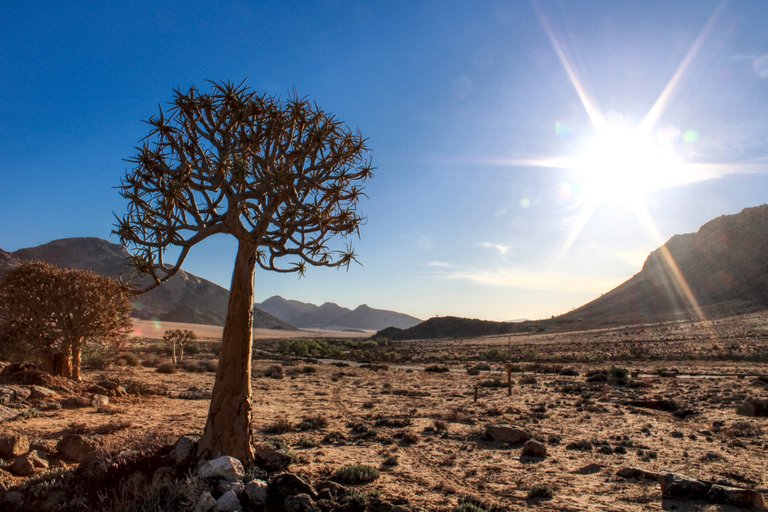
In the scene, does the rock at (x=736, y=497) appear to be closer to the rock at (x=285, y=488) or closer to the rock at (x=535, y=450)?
the rock at (x=535, y=450)

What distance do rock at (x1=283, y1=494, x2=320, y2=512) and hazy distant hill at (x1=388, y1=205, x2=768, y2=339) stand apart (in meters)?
88.5

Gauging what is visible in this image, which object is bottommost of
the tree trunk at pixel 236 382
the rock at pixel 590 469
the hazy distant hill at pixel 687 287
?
the rock at pixel 590 469

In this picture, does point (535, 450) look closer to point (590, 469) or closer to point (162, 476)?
point (590, 469)

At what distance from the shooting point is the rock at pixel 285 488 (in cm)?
633

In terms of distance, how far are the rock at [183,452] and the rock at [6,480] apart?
2.30m

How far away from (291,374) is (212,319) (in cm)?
14161

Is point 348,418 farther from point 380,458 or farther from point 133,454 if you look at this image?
point 133,454

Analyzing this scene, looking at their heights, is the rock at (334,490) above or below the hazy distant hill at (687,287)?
below

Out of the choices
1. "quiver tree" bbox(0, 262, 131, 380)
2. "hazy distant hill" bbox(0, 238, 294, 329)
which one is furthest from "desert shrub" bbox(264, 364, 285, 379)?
"hazy distant hill" bbox(0, 238, 294, 329)

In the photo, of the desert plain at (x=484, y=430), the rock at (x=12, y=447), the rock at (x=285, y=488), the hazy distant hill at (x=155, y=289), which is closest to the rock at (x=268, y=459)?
the desert plain at (x=484, y=430)

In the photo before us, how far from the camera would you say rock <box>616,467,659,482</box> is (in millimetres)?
8984

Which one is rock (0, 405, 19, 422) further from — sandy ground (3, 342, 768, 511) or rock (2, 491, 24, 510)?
rock (2, 491, 24, 510)

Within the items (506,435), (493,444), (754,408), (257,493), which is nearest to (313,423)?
(493,444)

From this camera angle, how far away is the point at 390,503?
7.15m
